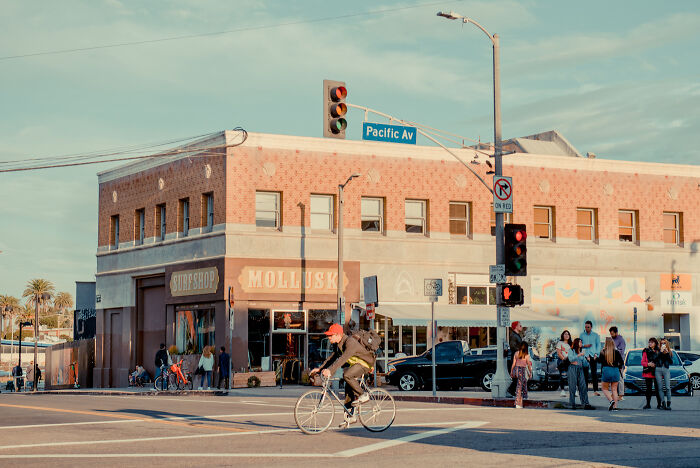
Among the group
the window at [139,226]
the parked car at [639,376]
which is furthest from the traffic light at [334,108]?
the window at [139,226]

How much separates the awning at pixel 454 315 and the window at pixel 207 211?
7687mm

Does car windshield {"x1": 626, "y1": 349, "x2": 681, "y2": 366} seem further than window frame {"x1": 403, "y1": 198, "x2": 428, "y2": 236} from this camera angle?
No

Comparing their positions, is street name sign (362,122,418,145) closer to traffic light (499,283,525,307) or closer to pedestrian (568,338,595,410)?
traffic light (499,283,525,307)

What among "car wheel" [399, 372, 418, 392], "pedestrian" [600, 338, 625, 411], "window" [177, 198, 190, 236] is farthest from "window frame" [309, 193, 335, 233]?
"pedestrian" [600, 338, 625, 411]

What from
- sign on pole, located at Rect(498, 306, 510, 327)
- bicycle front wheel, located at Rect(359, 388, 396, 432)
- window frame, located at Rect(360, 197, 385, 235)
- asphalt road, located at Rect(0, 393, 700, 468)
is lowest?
asphalt road, located at Rect(0, 393, 700, 468)

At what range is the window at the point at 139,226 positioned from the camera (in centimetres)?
4506

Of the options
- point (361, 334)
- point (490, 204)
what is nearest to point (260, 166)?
point (490, 204)

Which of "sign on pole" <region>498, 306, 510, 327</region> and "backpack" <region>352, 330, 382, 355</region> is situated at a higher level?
"sign on pole" <region>498, 306, 510, 327</region>

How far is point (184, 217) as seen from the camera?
41906mm

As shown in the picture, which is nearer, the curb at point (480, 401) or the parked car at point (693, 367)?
the curb at point (480, 401)

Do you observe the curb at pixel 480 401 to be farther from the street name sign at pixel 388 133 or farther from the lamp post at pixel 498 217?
the street name sign at pixel 388 133

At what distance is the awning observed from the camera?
38.4 m

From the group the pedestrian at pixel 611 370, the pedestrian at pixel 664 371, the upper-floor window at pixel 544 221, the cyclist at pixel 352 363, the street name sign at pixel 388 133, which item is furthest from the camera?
the upper-floor window at pixel 544 221

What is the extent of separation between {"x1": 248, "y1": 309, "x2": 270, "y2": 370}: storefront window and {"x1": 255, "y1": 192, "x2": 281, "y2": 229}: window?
11.5 feet
